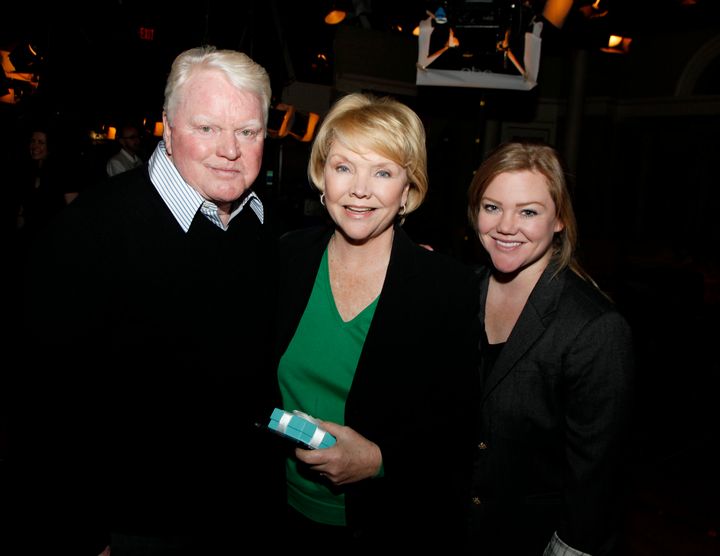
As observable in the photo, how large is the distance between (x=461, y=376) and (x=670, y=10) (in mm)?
9538

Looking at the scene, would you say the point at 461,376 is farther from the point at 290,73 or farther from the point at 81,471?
the point at 290,73

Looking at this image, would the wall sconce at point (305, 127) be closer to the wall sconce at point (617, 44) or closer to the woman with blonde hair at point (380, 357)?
the wall sconce at point (617, 44)

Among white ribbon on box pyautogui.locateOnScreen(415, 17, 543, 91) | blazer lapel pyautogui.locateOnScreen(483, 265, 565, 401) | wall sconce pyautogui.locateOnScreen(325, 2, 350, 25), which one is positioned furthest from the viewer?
wall sconce pyautogui.locateOnScreen(325, 2, 350, 25)

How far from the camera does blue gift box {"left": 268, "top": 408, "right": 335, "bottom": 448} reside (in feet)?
4.21

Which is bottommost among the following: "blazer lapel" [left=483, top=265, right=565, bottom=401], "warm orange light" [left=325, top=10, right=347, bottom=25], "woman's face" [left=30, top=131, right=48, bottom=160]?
"blazer lapel" [left=483, top=265, right=565, bottom=401]

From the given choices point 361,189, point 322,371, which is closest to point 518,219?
point 361,189

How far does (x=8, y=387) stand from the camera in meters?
3.79

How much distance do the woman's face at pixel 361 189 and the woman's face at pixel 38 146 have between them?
206 inches

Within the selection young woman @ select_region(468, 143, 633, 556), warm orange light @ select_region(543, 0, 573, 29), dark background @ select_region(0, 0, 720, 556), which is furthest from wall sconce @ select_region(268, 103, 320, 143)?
young woman @ select_region(468, 143, 633, 556)

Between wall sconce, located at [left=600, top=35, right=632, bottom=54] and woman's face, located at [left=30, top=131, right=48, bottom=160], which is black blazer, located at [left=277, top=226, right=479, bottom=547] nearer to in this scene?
woman's face, located at [left=30, top=131, right=48, bottom=160]

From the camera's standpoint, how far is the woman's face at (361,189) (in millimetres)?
1542

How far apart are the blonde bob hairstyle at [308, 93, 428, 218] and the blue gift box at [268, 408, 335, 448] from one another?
781mm

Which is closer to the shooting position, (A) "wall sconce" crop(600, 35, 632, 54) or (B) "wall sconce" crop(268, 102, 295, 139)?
(A) "wall sconce" crop(600, 35, 632, 54)

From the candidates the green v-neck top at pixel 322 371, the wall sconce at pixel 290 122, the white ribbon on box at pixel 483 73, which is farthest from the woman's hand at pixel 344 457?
the wall sconce at pixel 290 122
